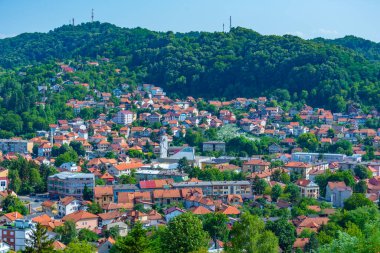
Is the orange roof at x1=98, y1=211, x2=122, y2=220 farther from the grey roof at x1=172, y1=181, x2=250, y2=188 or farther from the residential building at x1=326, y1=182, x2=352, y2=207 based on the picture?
the residential building at x1=326, y1=182, x2=352, y2=207

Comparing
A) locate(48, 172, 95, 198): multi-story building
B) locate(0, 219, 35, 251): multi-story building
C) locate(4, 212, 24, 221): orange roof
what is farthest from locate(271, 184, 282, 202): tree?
locate(0, 219, 35, 251): multi-story building

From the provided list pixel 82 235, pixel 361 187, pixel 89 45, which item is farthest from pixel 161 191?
pixel 89 45

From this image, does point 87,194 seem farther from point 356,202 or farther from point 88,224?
point 356,202

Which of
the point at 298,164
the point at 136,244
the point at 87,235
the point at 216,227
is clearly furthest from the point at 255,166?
the point at 136,244

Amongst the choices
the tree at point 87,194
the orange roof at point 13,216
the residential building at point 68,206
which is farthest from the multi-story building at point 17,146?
the orange roof at point 13,216

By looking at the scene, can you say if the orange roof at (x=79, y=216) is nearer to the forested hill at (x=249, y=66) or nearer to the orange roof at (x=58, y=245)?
the orange roof at (x=58, y=245)

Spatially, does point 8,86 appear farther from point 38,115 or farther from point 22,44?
point 22,44
